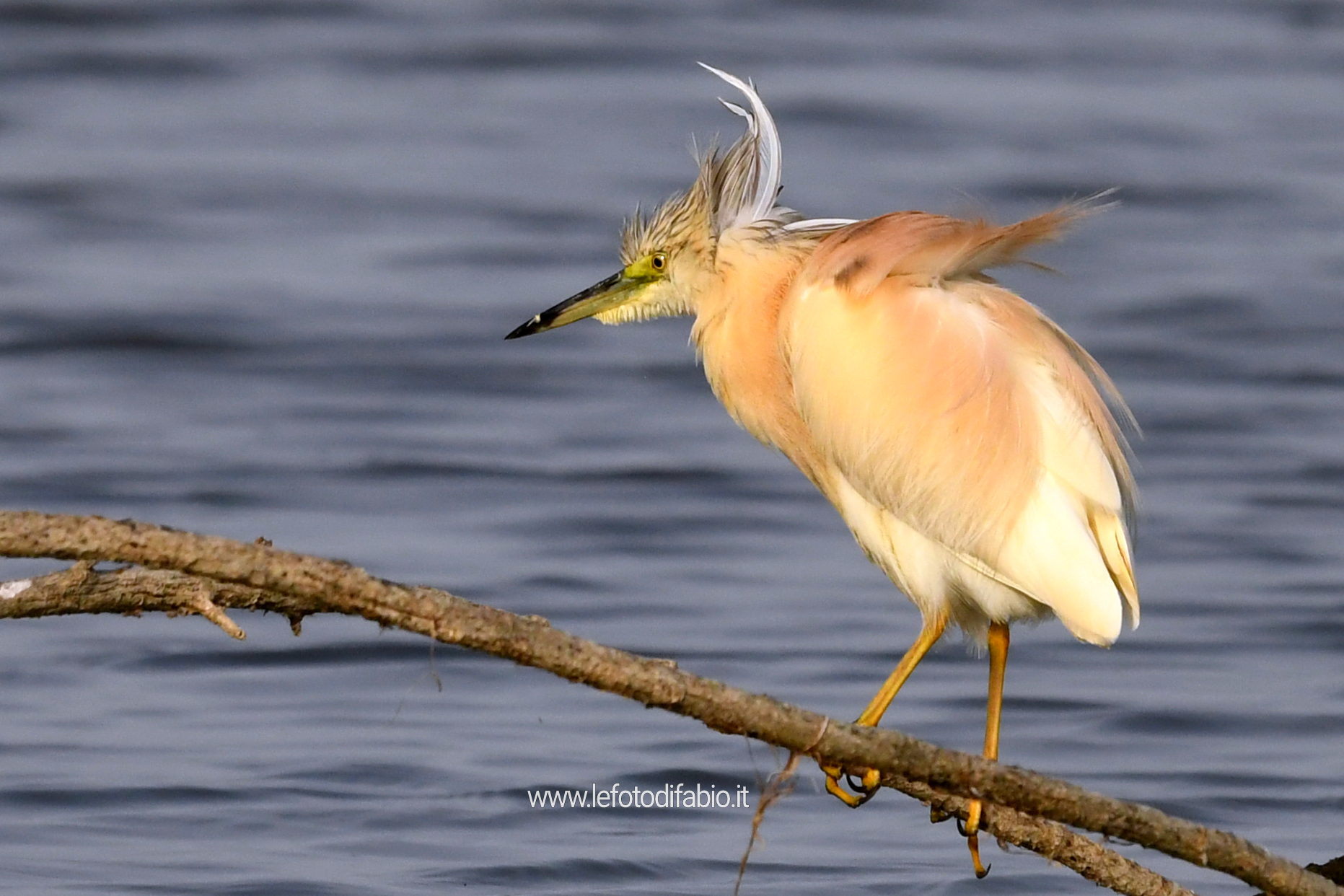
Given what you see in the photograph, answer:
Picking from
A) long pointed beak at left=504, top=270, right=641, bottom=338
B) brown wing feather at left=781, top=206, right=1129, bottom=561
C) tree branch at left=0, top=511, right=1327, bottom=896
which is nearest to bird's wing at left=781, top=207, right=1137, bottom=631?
brown wing feather at left=781, top=206, right=1129, bottom=561

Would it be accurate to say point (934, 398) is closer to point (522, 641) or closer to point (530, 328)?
point (530, 328)

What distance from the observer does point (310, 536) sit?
407 inches

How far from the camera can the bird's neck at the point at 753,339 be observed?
5.44 metres

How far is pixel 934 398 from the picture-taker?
526 centimetres

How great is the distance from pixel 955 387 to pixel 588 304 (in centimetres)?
110

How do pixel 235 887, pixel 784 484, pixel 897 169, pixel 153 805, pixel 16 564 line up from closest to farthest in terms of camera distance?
pixel 235 887 → pixel 153 805 → pixel 16 564 → pixel 784 484 → pixel 897 169

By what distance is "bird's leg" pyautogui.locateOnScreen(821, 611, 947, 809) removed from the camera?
16.1 feet

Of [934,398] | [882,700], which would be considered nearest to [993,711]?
[882,700]

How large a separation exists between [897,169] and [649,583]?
21.4 ft

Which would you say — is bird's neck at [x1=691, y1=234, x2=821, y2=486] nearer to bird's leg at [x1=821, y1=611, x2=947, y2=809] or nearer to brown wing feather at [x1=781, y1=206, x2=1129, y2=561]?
brown wing feather at [x1=781, y1=206, x2=1129, y2=561]

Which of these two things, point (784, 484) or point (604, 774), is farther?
point (784, 484)

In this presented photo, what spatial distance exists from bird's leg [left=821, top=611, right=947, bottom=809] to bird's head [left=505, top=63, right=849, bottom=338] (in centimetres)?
102

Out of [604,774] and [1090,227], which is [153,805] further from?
[1090,227]

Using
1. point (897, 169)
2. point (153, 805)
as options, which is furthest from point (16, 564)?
point (897, 169)
